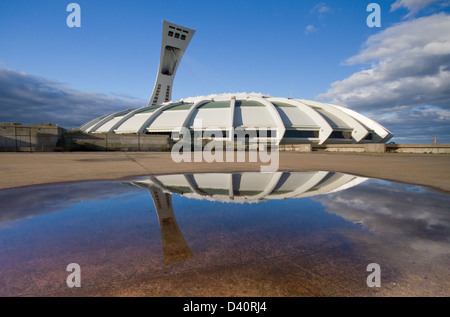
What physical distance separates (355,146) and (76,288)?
2885 centimetres

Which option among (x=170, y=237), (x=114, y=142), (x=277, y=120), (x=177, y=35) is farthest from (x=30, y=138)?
(x=177, y=35)

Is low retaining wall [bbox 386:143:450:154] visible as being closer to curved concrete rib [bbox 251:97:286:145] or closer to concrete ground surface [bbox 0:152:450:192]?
concrete ground surface [bbox 0:152:450:192]

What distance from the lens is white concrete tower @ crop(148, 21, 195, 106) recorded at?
60.9m

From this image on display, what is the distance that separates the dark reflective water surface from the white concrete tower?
67131mm

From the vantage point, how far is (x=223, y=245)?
1899 mm

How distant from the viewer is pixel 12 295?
127cm

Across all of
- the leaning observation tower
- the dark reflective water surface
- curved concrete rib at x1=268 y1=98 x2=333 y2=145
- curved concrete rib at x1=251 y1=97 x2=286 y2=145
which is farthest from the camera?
the leaning observation tower

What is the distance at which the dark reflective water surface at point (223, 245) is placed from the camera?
4.50ft

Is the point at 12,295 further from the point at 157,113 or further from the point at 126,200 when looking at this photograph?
the point at 157,113

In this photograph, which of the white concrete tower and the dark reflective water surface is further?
the white concrete tower

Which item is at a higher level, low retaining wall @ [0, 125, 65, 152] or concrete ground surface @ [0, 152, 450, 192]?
low retaining wall @ [0, 125, 65, 152]

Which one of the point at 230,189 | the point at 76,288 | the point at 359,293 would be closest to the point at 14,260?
the point at 76,288

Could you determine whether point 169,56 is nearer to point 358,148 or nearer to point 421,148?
point 358,148

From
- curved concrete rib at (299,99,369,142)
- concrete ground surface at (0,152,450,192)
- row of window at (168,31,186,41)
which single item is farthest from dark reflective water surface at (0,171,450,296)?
row of window at (168,31,186,41)
